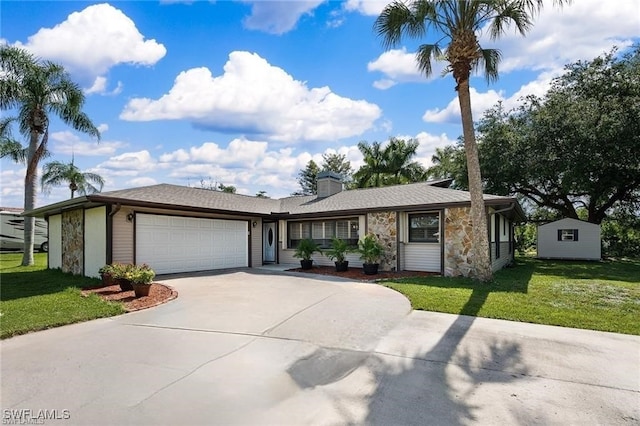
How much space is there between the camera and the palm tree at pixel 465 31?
9.26 m

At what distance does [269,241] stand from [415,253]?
278 inches

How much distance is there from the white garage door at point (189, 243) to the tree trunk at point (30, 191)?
321 inches

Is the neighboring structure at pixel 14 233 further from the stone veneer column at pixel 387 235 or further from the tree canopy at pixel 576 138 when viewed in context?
the tree canopy at pixel 576 138

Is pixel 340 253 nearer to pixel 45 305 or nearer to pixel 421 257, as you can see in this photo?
pixel 421 257

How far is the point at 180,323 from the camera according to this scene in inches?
231

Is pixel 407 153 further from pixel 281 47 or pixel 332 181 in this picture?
pixel 281 47

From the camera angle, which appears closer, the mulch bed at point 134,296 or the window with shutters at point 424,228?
the mulch bed at point 134,296

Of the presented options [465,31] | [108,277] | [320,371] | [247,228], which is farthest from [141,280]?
[465,31]

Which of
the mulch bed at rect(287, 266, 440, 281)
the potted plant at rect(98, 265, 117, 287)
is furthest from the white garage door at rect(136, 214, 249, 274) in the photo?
the mulch bed at rect(287, 266, 440, 281)

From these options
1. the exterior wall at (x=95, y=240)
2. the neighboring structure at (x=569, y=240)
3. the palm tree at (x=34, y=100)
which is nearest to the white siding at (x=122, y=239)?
the exterior wall at (x=95, y=240)

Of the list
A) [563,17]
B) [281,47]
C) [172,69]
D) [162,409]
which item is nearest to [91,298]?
[162,409]

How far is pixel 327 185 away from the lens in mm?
17828

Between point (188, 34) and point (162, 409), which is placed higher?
point (188, 34)

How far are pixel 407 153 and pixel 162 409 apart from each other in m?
24.7
